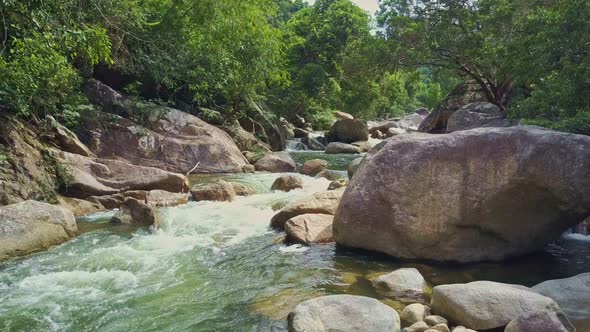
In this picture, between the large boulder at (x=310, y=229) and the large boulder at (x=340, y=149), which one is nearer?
the large boulder at (x=310, y=229)

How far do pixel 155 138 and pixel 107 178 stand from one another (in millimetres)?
3652

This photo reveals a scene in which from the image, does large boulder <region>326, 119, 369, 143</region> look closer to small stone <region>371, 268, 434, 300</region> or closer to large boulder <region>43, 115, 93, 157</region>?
large boulder <region>43, 115, 93, 157</region>

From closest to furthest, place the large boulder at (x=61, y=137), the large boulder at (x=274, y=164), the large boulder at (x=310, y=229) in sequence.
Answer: the large boulder at (x=310, y=229) < the large boulder at (x=61, y=137) < the large boulder at (x=274, y=164)

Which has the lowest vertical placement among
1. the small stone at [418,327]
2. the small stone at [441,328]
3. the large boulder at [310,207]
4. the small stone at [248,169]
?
the small stone at [418,327]

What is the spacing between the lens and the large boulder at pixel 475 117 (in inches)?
720

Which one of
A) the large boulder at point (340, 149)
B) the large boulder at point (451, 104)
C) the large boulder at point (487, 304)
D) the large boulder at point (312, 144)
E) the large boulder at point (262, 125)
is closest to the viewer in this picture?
the large boulder at point (487, 304)

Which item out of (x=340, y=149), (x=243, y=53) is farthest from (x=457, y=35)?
(x=243, y=53)

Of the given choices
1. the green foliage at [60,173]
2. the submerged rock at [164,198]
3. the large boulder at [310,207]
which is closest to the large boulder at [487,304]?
the large boulder at [310,207]

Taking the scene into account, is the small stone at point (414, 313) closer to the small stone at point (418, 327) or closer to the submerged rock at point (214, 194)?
the small stone at point (418, 327)

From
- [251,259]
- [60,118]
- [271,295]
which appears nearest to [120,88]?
[60,118]

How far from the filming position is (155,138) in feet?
48.8

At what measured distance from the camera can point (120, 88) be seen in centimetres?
1755

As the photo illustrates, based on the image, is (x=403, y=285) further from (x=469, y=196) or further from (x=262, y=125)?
(x=262, y=125)

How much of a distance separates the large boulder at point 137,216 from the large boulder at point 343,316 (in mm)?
5180
